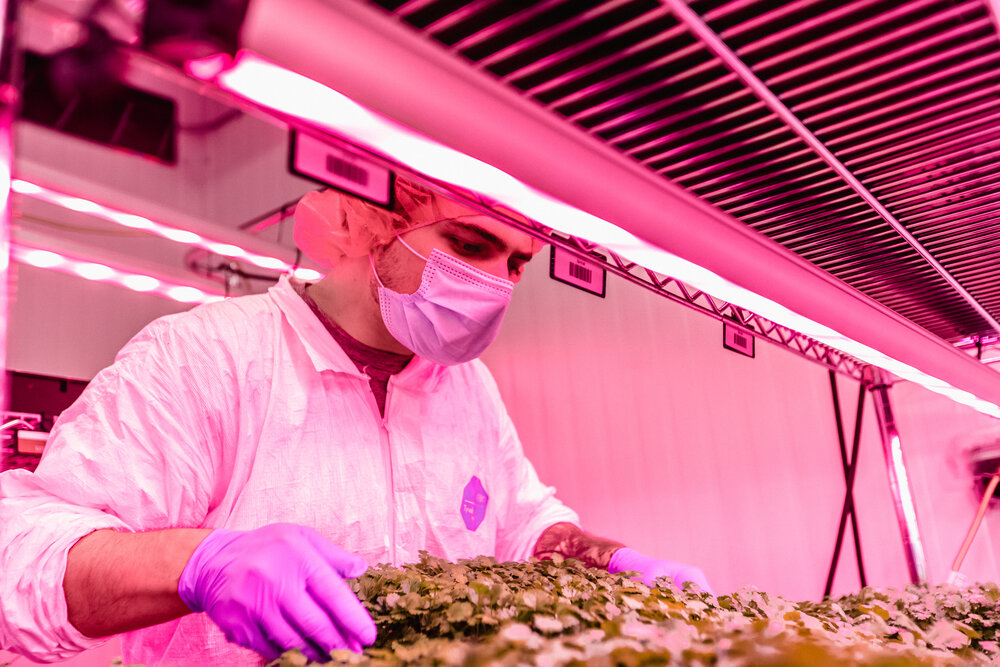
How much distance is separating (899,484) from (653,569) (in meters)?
1.26

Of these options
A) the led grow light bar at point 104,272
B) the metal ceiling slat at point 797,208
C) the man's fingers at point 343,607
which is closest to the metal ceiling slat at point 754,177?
the metal ceiling slat at point 797,208

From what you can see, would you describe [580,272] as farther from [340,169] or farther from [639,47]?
[340,169]

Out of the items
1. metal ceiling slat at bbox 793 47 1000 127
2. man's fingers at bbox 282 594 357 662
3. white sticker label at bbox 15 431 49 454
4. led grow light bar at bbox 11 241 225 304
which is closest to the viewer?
metal ceiling slat at bbox 793 47 1000 127

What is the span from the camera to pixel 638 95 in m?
1.01

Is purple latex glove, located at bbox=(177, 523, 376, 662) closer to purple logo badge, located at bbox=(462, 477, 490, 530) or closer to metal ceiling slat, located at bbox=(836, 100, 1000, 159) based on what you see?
purple logo badge, located at bbox=(462, 477, 490, 530)

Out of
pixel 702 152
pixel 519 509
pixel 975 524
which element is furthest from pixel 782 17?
pixel 975 524

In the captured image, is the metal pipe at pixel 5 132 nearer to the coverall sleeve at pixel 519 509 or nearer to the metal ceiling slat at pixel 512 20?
the metal ceiling slat at pixel 512 20

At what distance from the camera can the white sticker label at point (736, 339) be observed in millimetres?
1976

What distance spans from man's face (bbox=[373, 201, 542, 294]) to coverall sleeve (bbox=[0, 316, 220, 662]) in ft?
1.69

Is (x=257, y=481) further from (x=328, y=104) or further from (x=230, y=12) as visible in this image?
(x=230, y=12)

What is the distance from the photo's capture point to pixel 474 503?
2.05 metres

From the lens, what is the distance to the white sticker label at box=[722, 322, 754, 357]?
77.8 inches

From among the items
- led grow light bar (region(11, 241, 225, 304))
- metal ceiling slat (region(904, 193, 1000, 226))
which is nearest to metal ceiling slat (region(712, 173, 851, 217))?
metal ceiling slat (region(904, 193, 1000, 226))

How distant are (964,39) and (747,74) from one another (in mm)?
285
